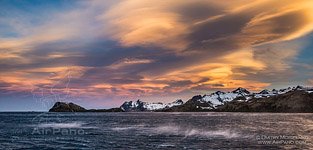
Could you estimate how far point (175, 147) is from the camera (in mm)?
55656

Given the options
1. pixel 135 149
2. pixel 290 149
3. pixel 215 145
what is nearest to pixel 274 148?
pixel 290 149

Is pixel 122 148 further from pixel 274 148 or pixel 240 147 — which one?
pixel 274 148

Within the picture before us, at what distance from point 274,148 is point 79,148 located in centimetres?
3017

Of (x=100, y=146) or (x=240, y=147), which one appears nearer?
(x=240, y=147)

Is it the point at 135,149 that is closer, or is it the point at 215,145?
the point at 135,149

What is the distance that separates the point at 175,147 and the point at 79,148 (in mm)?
15075

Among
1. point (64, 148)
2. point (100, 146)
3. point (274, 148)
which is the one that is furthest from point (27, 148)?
point (274, 148)

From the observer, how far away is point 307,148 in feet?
177

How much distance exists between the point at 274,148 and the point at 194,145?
40.7ft

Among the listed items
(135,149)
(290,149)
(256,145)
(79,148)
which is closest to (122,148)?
(135,149)

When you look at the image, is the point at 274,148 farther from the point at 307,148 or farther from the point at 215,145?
the point at 215,145

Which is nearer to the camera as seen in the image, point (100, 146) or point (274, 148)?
point (274, 148)

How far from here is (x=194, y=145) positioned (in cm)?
5850

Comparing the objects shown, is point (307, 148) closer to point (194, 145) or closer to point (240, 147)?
point (240, 147)
